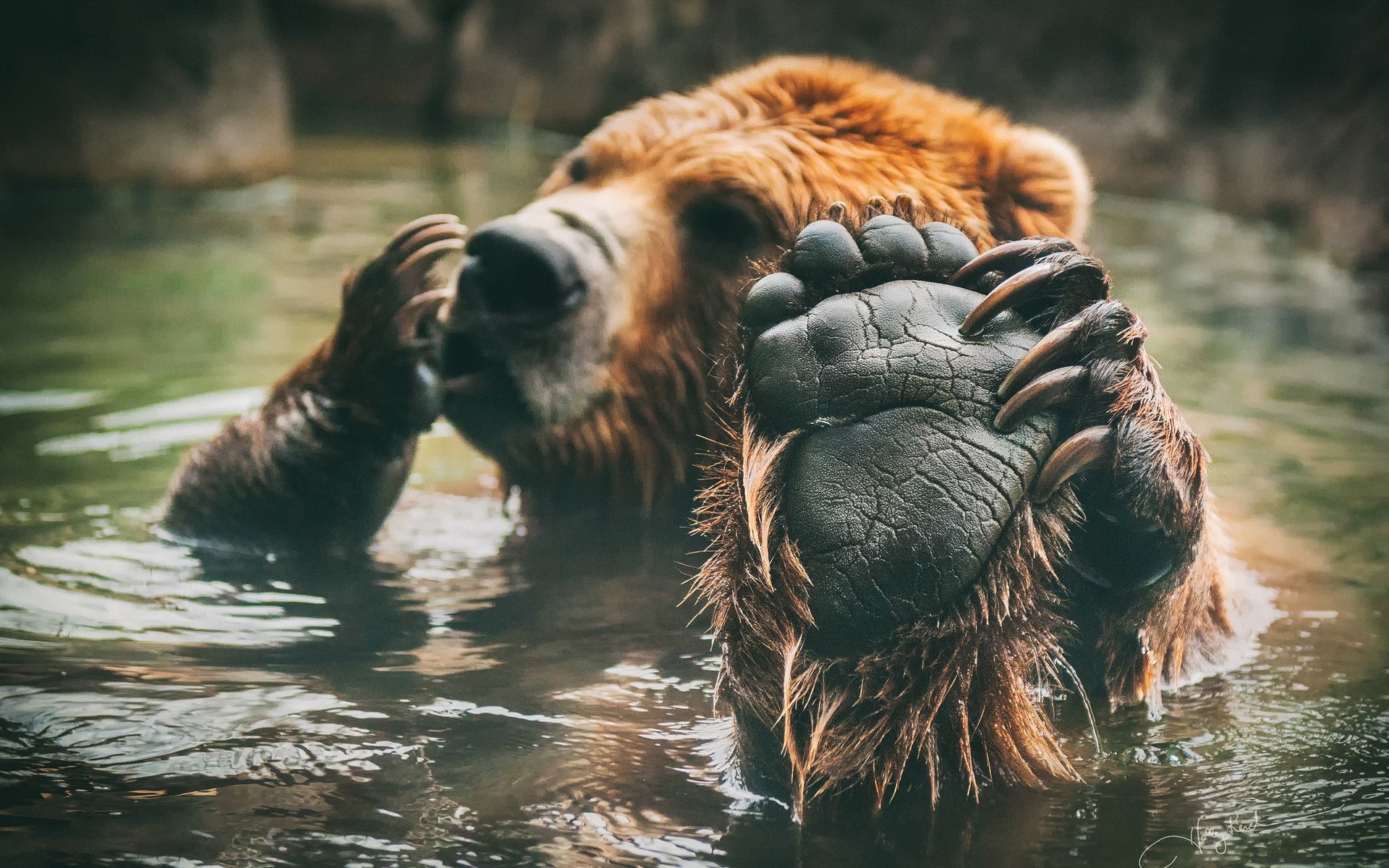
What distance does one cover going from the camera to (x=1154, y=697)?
83.7 inches

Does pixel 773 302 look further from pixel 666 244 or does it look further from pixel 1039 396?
pixel 666 244

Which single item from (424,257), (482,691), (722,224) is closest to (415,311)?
(424,257)

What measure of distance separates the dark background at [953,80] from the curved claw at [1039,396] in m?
5.03

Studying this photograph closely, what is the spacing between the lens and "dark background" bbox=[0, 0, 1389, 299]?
6.89m

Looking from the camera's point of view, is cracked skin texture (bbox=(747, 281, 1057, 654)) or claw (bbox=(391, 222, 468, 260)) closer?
cracked skin texture (bbox=(747, 281, 1057, 654))

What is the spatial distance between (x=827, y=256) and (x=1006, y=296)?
0.23 metres

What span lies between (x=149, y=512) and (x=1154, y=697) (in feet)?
7.04

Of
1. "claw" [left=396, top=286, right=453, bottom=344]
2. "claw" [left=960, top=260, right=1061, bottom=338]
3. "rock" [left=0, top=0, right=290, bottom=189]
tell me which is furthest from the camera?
"rock" [left=0, top=0, right=290, bottom=189]

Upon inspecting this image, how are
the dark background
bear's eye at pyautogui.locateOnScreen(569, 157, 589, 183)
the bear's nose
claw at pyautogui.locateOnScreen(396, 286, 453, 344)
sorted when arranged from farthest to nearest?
the dark background → bear's eye at pyautogui.locateOnScreen(569, 157, 589, 183) → claw at pyautogui.locateOnScreen(396, 286, 453, 344) → the bear's nose

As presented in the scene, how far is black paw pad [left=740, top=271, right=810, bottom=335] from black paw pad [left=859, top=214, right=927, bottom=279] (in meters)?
0.10

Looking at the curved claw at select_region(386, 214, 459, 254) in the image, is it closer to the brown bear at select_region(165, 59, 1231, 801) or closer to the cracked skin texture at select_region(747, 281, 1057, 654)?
the brown bear at select_region(165, 59, 1231, 801)

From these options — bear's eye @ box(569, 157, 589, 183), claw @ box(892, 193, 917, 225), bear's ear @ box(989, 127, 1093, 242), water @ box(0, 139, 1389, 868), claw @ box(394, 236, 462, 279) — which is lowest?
water @ box(0, 139, 1389, 868)
